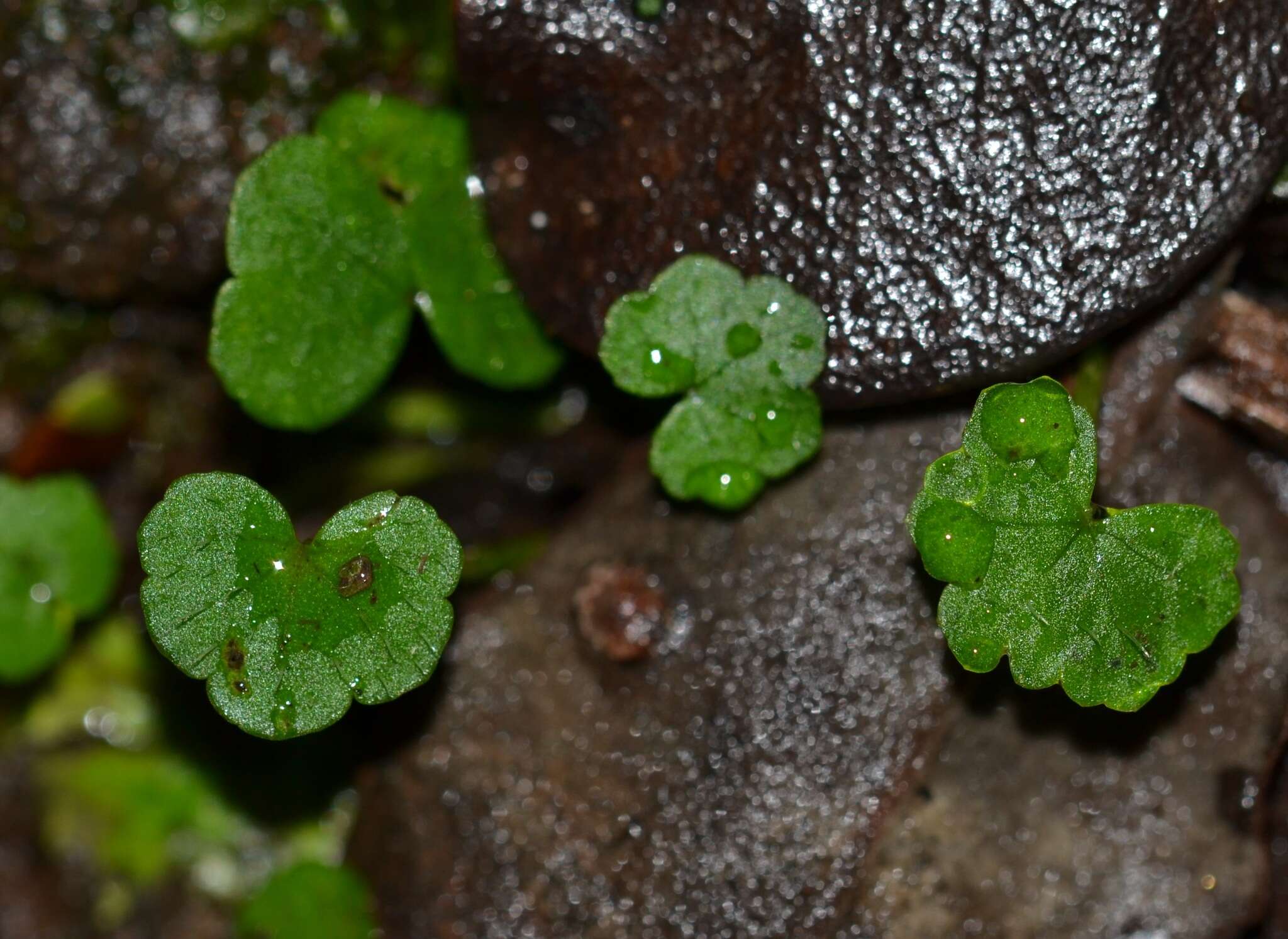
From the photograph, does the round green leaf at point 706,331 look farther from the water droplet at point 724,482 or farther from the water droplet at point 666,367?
the water droplet at point 724,482

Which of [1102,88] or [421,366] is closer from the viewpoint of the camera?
[1102,88]

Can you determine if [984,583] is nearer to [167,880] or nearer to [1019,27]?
[1019,27]

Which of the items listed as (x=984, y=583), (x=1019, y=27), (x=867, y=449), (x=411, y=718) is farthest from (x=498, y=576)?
(x=1019, y=27)

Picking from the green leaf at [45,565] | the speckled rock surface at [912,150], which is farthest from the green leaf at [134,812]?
the speckled rock surface at [912,150]

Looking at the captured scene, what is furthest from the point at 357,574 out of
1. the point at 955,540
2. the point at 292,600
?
the point at 955,540

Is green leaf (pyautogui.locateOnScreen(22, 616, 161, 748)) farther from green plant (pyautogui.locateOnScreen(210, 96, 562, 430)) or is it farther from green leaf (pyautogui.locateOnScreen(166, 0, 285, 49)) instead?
green leaf (pyautogui.locateOnScreen(166, 0, 285, 49))

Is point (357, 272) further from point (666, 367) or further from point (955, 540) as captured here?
point (955, 540)

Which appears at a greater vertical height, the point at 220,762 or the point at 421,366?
the point at 421,366

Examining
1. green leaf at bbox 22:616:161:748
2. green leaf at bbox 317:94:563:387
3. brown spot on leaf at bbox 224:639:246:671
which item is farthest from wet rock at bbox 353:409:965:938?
green leaf at bbox 22:616:161:748
